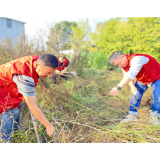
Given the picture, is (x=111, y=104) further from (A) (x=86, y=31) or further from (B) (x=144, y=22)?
(A) (x=86, y=31)

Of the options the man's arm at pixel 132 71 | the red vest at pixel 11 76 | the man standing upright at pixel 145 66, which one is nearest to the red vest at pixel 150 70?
the man standing upright at pixel 145 66

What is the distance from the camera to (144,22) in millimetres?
7652

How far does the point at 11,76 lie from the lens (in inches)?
61.1

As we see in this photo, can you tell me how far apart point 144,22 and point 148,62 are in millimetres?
6321

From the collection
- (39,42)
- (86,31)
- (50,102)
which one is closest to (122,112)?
(50,102)

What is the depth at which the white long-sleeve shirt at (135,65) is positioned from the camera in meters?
2.22

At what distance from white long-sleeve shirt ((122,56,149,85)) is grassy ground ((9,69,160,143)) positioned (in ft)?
1.54

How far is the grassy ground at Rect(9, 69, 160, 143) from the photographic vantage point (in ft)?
5.59

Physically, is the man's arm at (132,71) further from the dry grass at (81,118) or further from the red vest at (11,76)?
the red vest at (11,76)

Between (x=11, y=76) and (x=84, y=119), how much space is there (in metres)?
1.79

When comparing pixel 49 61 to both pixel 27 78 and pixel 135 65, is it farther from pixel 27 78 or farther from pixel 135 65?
pixel 135 65

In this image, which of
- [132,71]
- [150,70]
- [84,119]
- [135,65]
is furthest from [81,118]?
[150,70]

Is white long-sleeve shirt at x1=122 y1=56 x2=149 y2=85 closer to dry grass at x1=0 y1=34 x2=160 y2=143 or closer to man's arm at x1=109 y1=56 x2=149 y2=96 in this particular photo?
man's arm at x1=109 y1=56 x2=149 y2=96

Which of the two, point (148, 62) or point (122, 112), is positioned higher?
point (148, 62)
